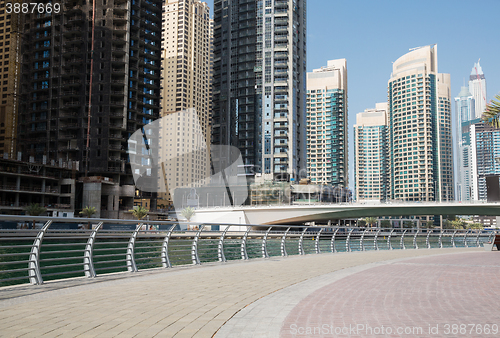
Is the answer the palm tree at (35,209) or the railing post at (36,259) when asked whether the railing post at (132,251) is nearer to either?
the railing post at (36,259)

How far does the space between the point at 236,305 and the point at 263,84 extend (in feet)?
436

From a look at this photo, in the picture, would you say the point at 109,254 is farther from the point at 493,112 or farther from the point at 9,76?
the point at 9,76

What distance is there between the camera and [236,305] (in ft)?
23.8

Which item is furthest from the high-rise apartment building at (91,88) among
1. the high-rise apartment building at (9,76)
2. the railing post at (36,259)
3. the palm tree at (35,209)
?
the railing post at (36,259)

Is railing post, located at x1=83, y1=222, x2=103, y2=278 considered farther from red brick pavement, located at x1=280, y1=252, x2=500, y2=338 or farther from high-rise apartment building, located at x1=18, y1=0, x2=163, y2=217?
high-rise apartment building, located at x1=18, y1=0, x2=163, y2=217

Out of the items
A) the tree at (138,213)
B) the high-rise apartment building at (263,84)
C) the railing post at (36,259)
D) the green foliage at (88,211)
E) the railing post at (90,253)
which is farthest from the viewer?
the high-rise apartment building at (263,84)

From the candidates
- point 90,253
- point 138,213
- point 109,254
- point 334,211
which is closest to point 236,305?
point 90,253

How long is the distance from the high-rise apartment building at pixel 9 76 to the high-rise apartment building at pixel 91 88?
58.7ft

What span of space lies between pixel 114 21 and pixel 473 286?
97623mm

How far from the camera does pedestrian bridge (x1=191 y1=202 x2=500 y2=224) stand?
76.1m

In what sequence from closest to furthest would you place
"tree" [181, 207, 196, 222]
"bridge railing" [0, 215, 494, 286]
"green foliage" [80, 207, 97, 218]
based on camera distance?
"bridge railing" [0, 215, 494, 286]
"green foliage" [80, 207, 97, 218]
"tree" [181, 207, 196, 222]

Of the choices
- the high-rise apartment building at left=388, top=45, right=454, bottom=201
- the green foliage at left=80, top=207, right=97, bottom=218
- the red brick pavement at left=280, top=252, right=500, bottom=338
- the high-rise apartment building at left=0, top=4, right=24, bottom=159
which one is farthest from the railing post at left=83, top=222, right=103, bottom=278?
the high-rise apartment building at left=388, top=45, right=454, bottom=201

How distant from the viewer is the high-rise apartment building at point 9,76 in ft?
381

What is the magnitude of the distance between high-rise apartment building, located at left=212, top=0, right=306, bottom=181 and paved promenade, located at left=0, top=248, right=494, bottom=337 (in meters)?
120
